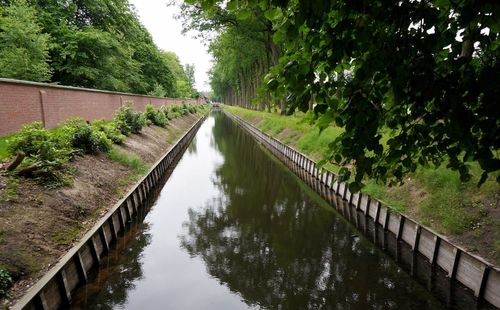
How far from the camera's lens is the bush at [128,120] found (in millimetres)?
18344

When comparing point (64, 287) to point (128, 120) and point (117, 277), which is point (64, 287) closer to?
point (117, 277)

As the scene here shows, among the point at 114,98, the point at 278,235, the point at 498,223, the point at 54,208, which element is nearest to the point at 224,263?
the point at 278,235

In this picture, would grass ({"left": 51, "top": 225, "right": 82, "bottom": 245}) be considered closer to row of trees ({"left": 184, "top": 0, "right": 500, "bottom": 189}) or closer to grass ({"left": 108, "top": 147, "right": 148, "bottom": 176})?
grass ({"left": 108, "top": 147, "right": 148, "bottom": 176})

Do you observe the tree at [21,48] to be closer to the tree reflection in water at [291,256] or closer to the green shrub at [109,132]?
the green shrub at [109,132]

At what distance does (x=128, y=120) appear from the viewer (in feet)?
63.8

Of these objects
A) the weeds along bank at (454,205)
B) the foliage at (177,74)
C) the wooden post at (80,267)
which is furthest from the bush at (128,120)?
the foliage at (177,74)

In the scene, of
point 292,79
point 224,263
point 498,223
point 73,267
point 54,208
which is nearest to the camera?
point 292,79

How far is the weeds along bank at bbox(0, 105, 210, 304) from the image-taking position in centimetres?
638

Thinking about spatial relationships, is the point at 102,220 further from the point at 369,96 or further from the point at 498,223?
the point at 498,223

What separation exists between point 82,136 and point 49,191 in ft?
14.4

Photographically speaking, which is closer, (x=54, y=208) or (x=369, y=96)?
(x=369, y=96)

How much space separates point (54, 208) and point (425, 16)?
8.60 metres

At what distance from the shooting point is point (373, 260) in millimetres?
8797

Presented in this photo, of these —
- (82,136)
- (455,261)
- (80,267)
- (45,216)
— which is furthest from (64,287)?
(455,261)
